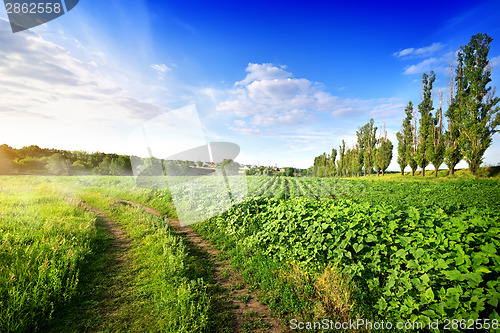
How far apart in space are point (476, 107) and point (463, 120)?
2.54m

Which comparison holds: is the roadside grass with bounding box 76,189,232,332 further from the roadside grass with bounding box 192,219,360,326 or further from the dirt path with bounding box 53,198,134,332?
the roadside grass with bounding box 192,219,360,326

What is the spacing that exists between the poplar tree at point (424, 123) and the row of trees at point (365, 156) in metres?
14.0

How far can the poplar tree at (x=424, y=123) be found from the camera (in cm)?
4380

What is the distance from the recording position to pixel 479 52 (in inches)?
1537

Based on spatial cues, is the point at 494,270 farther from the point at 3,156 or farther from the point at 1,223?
the point at 3,156

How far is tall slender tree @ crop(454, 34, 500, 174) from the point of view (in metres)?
34.1

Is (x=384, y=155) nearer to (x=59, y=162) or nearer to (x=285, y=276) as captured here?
(x=285, y=276)

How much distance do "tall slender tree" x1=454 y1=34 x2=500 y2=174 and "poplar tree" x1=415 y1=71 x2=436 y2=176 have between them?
615 centimetres

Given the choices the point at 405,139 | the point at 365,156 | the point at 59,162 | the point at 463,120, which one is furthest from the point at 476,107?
the point at 59,162

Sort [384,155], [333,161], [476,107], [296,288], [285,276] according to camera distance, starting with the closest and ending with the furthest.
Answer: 1. [296,288]
2. [285,276]
3. [476,107]
4. [384,155]
5. [333,161]

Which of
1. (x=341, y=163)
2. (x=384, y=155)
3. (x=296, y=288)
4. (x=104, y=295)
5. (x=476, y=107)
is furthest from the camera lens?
(x=341, y=163)

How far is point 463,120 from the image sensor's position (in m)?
36.4

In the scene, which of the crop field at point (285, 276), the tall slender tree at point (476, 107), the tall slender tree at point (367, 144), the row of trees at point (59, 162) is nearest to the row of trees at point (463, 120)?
the tall slender tree at point (476, 107)

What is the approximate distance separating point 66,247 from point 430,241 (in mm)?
8969
